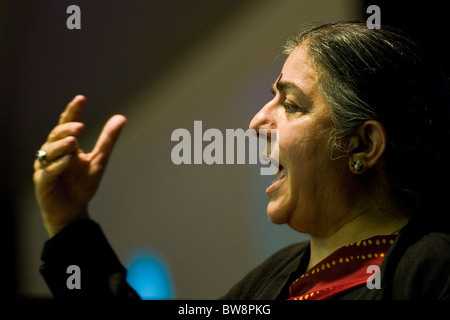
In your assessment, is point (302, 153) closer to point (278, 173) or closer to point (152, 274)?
point (278, 173)

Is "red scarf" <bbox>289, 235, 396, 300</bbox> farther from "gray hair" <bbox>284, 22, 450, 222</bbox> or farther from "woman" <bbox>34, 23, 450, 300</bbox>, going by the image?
"gray hair" <bbox>284, 22, 450, 222</bbox>

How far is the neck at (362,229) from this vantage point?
123cm

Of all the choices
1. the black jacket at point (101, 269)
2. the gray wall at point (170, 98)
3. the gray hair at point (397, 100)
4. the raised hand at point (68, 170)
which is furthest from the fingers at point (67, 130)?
the gray hair at point (397, 100)

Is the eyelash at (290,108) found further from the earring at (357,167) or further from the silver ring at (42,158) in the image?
the silver ring at (42,158)

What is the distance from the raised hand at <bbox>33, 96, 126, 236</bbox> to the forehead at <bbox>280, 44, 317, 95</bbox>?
0.44 m

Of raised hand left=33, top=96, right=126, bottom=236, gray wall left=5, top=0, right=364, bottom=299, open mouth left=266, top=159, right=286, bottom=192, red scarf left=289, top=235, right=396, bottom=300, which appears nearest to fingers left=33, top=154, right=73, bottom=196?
raised hand left=33, top=96, right=126, bottom=236

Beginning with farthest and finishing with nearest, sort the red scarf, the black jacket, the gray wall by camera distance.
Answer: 1. the gray wall
2. the black jacket
3. the red scarf

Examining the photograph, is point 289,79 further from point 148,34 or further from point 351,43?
point 148,34

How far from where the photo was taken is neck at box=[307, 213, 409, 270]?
1227mm

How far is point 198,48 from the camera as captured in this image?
179 cm

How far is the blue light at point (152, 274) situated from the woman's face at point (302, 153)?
688mm

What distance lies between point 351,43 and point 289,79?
149 millimetres

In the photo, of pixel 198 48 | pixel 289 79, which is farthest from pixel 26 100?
pixel 289 79
